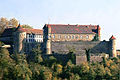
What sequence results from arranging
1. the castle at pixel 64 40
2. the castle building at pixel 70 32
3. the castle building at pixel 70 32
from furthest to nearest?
the castle building at pixel 70 32 < the castle building at pixel 70 32 < the castle at pixel 64 40

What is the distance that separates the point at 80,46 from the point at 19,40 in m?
11.0

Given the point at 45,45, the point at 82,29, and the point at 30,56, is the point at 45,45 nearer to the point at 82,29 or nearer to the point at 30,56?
the point at 30,56

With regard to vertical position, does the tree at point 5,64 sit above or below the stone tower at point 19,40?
below

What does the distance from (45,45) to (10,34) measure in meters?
10.6

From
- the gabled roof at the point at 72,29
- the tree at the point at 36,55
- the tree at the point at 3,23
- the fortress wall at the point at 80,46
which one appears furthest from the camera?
the tree at the point at 3,23

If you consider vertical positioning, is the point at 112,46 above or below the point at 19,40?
below

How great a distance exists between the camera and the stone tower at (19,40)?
202 ft

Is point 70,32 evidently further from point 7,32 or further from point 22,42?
point 7,32

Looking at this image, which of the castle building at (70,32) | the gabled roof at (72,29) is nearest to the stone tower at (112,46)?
the castle building at (70,32)

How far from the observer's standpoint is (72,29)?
2685 inches

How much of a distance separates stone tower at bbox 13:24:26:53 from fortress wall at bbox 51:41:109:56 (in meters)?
5.48

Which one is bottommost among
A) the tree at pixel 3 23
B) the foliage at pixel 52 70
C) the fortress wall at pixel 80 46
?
the foliage at pixel 52 70

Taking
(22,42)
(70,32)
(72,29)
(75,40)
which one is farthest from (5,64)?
(72,29)

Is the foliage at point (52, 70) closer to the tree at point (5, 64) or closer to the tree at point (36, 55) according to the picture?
the tree at point (5, 64)
